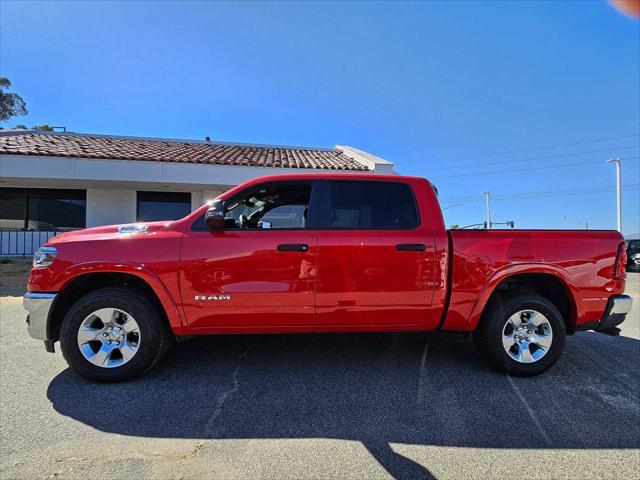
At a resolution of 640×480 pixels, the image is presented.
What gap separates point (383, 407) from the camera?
9.96 ft

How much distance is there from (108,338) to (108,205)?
11561mm

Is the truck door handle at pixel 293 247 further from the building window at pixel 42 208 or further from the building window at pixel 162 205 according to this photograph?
the building window at pixel 42 208

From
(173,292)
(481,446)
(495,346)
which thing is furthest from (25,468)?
(495,346)

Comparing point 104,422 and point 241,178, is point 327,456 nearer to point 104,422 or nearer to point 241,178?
point 104,422

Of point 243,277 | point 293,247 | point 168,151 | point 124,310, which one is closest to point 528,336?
point 293,247

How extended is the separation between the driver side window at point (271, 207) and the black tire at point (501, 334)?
209cm

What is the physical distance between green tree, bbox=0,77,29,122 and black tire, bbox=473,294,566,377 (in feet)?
Answer: 123

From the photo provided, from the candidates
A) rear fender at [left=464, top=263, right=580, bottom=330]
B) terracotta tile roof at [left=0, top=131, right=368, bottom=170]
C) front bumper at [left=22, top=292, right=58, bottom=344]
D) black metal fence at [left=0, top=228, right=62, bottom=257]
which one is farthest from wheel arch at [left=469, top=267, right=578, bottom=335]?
black metal fence at [left=0, top=228, right=62, bottom=257]

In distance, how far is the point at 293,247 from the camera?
11.2 feet

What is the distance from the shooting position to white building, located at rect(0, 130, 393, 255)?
11297 mm

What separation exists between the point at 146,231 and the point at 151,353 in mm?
1137

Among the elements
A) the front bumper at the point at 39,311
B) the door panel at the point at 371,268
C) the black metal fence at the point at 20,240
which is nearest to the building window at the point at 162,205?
the black metal fence at the point at 20,240

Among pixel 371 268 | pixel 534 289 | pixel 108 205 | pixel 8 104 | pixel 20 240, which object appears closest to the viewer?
pixel 371 268

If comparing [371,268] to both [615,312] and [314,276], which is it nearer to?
[314,276]
